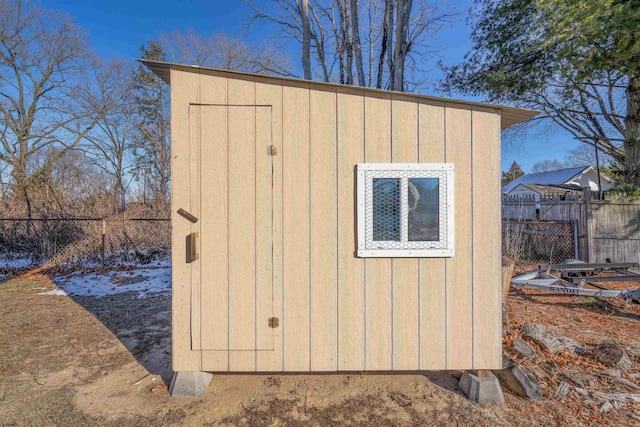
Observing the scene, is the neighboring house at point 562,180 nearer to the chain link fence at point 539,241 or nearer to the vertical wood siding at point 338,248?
→ the chain link fence at point 539,241

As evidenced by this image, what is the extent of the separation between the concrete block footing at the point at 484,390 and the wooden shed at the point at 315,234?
12 centimetres

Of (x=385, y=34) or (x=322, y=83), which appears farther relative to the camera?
(x=385, y=34)

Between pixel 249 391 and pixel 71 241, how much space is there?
6926 mm

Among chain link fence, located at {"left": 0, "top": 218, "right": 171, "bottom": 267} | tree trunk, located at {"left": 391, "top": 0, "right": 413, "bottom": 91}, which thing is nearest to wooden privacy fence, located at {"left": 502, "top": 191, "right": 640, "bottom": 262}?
tree trunk, located at {"left": 391, "top": 0, "right": 413, "bottom": 91}

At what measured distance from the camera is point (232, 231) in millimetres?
2043

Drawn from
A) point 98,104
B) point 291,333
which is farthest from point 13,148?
point 291,333

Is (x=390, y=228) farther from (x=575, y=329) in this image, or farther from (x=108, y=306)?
(x=108, y=306)

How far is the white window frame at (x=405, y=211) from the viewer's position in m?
1.98

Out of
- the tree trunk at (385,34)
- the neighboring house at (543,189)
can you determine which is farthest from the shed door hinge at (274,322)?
the neighboring house at (543,189)

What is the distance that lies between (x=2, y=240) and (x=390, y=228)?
29.9ft

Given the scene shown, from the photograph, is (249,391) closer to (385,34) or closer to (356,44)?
(356,44)

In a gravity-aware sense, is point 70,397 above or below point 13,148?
below

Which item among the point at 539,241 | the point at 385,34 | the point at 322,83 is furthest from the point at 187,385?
the point at 385,34

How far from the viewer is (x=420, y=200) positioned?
198 centimetres
